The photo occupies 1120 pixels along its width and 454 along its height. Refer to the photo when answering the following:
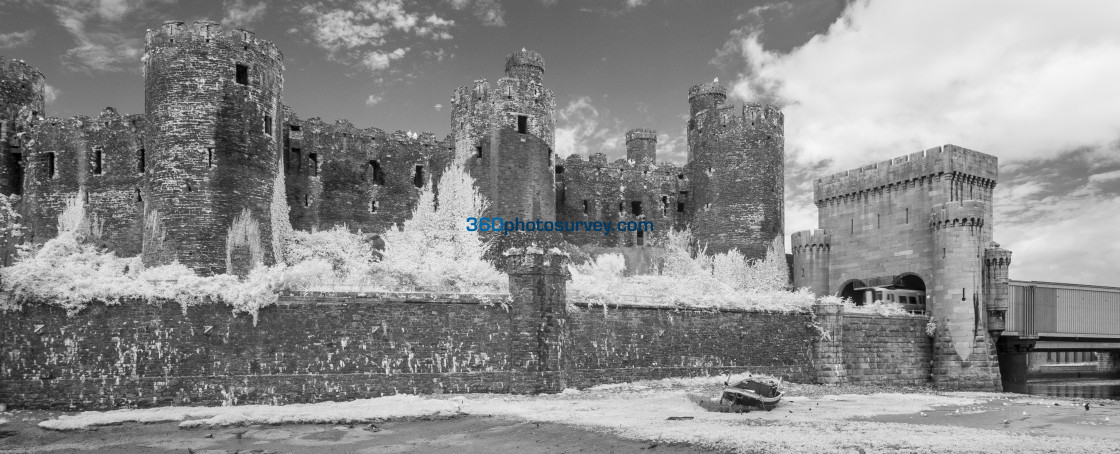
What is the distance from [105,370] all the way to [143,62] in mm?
13779

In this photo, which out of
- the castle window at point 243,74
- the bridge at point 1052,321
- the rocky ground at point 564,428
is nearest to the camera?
the rocky ground at point 564,428

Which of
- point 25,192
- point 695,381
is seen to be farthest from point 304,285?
point 25,192

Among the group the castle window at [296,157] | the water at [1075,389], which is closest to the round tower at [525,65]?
the castle window at [296,157]

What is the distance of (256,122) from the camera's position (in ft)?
107

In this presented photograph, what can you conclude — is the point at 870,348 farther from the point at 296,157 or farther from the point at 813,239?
the point at 296,157

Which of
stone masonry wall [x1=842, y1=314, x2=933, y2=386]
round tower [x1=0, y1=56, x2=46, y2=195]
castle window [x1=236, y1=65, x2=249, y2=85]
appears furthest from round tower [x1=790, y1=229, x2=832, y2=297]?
round tower [x1=0, y1=56, x2=46, y2=195]

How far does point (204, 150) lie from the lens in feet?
102

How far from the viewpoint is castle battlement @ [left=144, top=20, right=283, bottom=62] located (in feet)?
104

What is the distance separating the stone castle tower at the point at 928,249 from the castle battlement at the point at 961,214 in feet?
0.15

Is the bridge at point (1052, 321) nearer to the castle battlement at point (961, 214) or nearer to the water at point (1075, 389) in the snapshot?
the water at point (1075, 389)

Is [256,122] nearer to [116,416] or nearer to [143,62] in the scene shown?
[143,62]

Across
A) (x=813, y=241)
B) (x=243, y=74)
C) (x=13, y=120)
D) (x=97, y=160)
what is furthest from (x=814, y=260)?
(x=13, y=120)

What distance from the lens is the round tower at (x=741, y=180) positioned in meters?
45.6

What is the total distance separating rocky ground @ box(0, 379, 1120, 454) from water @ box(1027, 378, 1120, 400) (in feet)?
60.6
